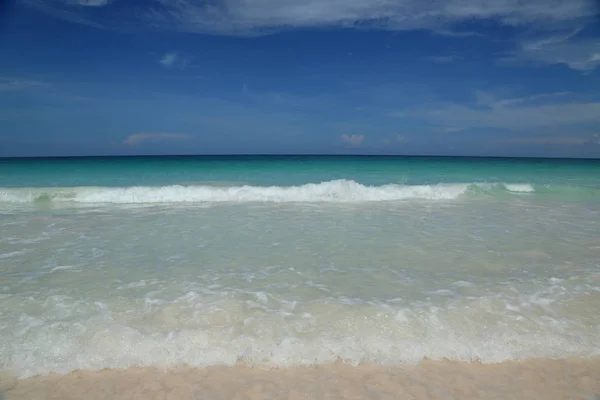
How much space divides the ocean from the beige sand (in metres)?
0.12

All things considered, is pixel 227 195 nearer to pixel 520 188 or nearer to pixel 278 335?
pixel 278 335

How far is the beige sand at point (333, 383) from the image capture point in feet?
10.6

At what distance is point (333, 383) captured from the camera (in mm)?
3398

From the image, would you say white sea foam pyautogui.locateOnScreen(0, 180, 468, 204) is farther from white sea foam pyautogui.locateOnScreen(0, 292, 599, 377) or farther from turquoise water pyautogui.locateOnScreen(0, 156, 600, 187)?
white sea foam pyautogui.locateOnScreen(0, 292, 599, 377)

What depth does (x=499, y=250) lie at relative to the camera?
281 inches

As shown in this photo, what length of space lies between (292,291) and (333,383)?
73.3 inches

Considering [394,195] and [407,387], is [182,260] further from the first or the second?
[394,195]

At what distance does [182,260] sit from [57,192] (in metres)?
12.4

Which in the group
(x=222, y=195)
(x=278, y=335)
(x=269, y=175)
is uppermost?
(x=269, y=175)

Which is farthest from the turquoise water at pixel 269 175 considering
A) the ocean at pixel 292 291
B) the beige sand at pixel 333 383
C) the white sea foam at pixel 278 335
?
the beige sand at pixel 333 383

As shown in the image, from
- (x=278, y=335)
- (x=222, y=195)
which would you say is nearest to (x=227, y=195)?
(x=222, y=195)

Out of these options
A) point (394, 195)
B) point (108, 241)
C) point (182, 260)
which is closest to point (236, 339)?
point (182, 260)

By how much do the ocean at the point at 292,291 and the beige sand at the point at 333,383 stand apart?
0.12 m

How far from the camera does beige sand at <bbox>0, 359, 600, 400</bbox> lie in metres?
3.24
